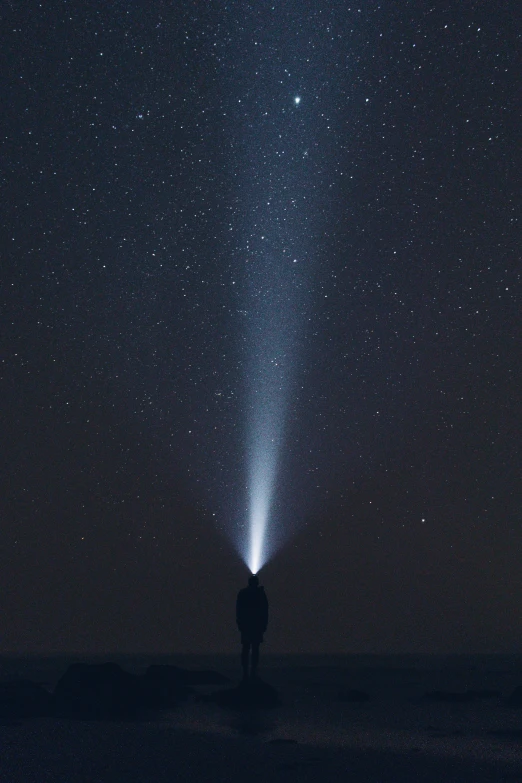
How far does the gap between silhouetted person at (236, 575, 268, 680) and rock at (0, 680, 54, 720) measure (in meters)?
4.49

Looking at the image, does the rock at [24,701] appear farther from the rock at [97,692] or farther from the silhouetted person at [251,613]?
the silhouetted person at [251,613]

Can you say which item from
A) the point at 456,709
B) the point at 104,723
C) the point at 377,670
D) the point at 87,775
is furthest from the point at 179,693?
the point at 377,670

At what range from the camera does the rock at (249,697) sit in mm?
19891

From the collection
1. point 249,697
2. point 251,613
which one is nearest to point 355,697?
point 249,697

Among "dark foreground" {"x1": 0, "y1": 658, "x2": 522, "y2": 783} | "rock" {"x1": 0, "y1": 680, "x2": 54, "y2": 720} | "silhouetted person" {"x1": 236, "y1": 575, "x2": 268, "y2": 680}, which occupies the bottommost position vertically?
"dark foreground" {"x1": 0, "y1": 658, "x2": 522, "y2": 783}

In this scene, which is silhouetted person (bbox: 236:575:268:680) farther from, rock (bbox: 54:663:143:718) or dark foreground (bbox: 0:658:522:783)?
rock (bbox: 54:663:143:718)

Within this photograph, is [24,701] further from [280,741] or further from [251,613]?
[280,741]

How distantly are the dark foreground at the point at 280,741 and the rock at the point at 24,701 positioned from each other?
1.65 feet

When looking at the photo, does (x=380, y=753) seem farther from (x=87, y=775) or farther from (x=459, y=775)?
(x=87, y=775)

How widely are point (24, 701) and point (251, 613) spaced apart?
5.30m

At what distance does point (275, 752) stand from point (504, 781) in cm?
357

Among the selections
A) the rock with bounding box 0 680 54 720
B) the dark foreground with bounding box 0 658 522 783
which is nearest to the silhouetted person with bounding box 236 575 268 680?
the dark foreground with bounding box 0 658 522 783

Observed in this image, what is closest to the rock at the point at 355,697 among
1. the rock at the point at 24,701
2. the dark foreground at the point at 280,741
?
the dark foreground at the point at 280,741

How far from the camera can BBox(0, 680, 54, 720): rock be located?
18094 millimetres
